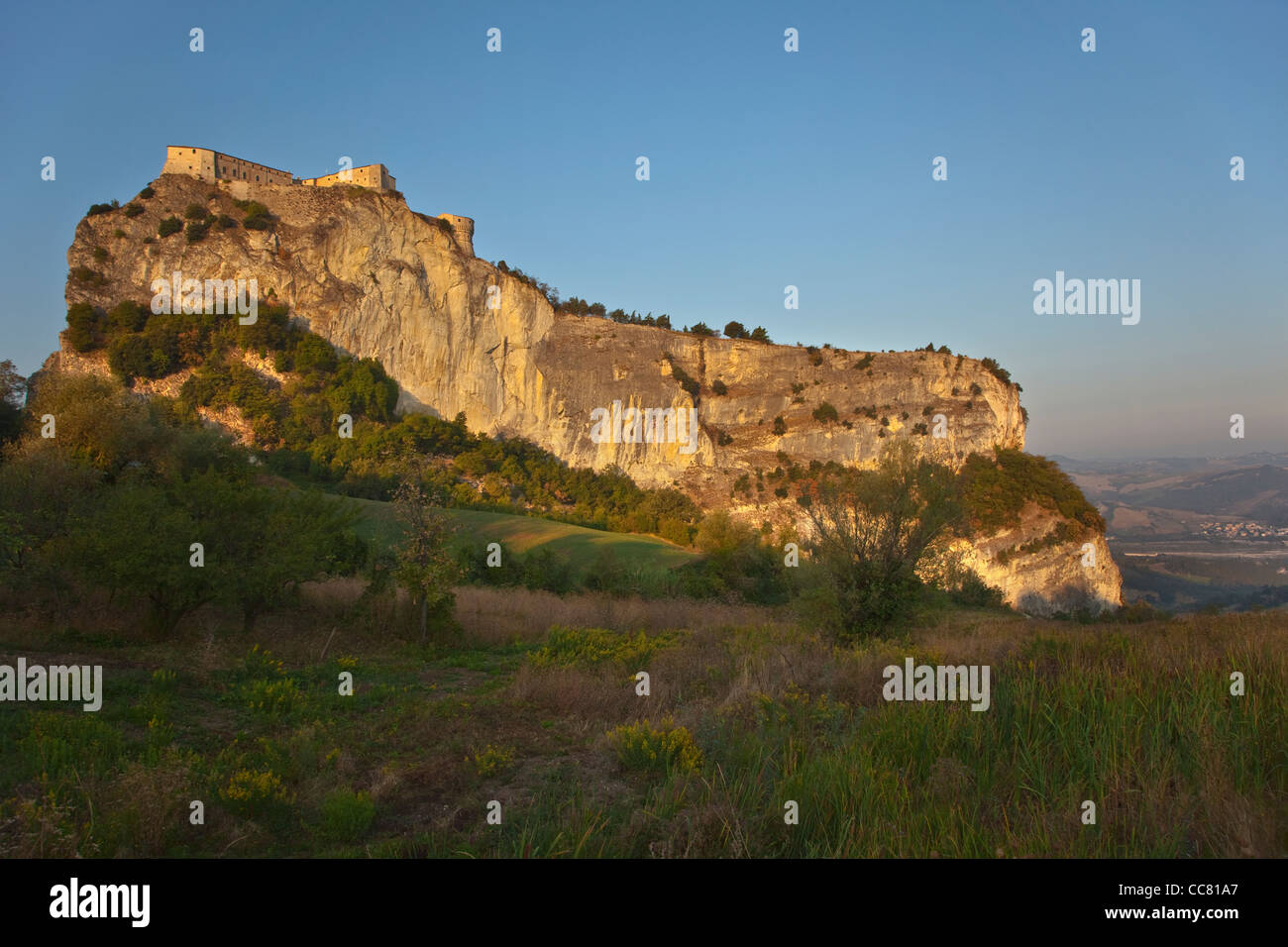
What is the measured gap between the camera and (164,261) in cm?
6056

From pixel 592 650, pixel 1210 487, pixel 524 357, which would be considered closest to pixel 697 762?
pixel 592 650

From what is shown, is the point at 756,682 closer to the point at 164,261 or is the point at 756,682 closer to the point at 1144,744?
the point at 1144,744

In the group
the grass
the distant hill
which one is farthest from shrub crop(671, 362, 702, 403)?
the grass

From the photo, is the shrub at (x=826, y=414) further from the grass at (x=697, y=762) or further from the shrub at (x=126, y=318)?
the grass at (x=697, y=762)

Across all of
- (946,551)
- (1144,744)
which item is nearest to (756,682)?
(1144,744)

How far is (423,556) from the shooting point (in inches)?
570

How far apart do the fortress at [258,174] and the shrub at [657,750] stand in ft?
241

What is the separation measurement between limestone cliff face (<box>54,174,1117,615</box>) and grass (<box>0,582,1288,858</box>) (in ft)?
200

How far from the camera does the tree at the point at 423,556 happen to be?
560 inches

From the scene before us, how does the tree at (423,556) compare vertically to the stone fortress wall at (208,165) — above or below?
below

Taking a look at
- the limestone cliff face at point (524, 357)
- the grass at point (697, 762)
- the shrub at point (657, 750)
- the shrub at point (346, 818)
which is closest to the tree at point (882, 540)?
the grass at point (697, 762)

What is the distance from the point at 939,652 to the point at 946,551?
799 cm

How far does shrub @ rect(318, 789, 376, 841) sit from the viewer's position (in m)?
4.73

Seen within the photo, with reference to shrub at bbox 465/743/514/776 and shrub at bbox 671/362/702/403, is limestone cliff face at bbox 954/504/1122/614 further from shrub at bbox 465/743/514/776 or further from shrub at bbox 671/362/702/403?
shrub at bbox 465/743/514/776
